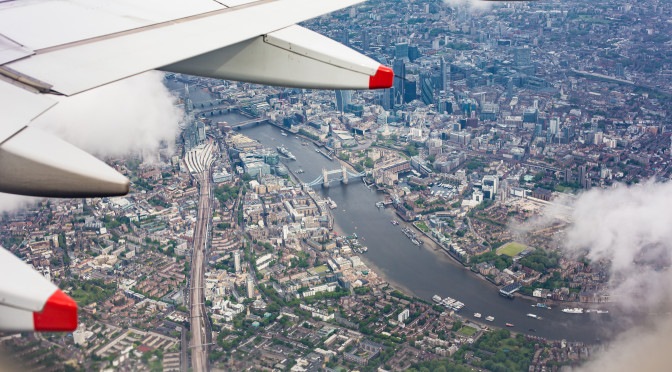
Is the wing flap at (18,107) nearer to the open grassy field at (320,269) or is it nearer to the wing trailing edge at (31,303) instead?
the wing trailing edge at (31,303)

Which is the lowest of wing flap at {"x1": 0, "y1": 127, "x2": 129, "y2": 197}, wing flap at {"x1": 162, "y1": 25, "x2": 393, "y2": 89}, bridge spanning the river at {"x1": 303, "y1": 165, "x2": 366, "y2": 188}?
bridge spanning the river at {"x1": 303, "y1": 165, "x2": 366, "y2": 188}

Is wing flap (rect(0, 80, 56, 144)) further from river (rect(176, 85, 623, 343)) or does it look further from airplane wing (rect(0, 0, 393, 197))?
river (rect(176, 85, 623, 343))

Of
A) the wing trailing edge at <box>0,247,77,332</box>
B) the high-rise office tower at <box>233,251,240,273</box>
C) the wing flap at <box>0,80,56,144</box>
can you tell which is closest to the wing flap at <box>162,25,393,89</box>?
the wing flap at <box>0,80,56,144</box>

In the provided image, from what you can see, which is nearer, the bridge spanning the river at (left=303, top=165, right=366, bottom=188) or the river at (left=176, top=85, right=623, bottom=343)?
the river at (left=176, top=85, right=623, bottom=343)

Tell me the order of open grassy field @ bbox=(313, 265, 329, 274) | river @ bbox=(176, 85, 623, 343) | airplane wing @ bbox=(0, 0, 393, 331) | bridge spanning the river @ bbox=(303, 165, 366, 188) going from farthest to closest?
1. bridge spanning the river @ bbox=(303, 165, 366, 188)
2. open grassy field @ bbox=(313, 265, 329, 274)
3. river @ bbox=(176, 85, 623, 343)
4. airplane wing @ bbox=(0, 0, 393, 331)

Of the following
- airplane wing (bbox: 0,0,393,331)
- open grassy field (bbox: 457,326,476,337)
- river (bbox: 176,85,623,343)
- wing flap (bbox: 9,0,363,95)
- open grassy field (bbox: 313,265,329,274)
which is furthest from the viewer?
open grassy field (bbox: 313,265,329,274)

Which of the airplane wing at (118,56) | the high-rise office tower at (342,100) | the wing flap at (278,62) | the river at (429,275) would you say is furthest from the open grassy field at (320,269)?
the high-rise office tower at (342,100)

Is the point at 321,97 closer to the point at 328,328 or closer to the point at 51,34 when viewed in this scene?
the point at 328,328
